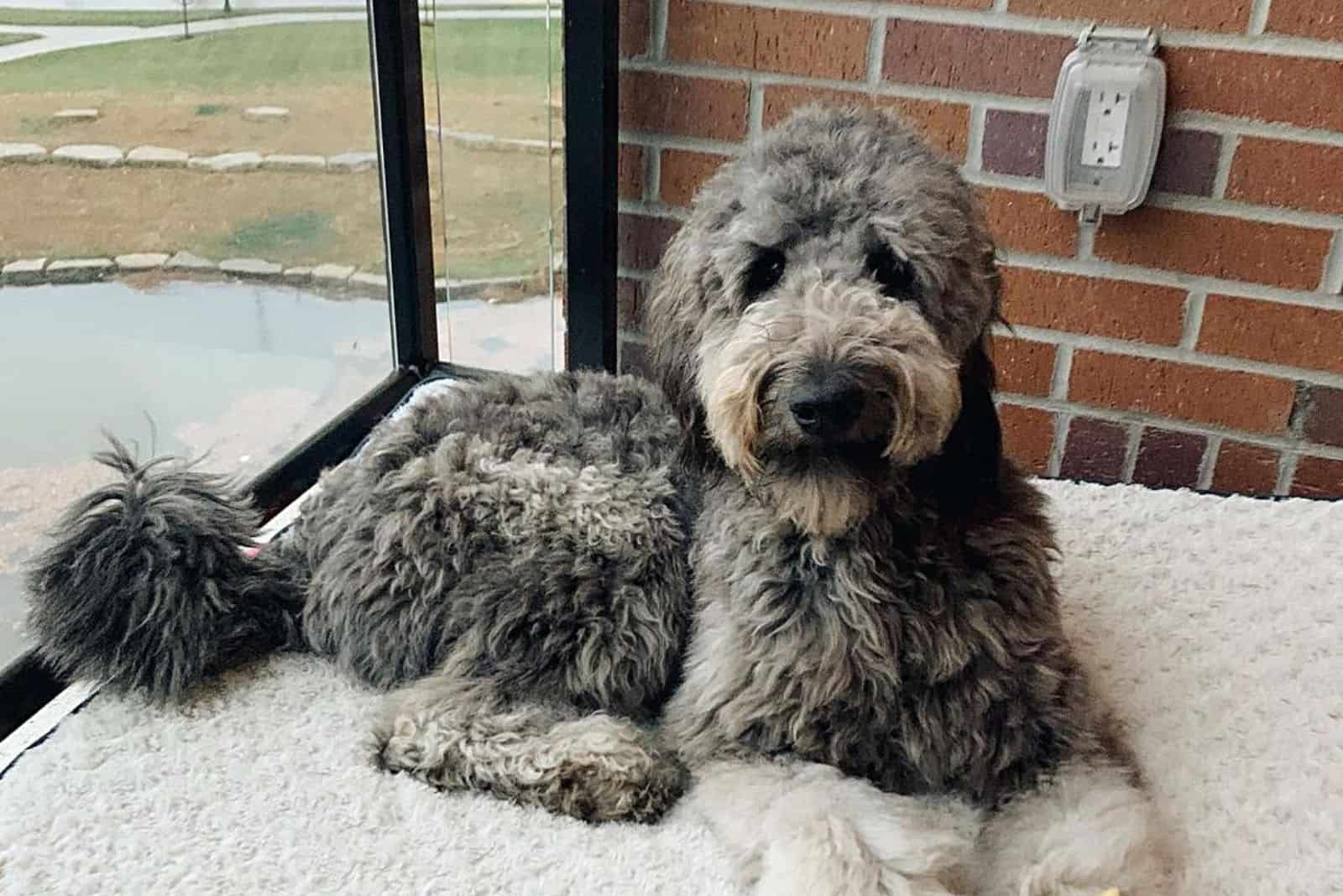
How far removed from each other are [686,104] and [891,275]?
1.14 m

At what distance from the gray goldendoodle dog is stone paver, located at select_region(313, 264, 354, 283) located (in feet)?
2.63


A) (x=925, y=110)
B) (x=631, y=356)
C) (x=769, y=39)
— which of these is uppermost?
(x=769, y=39)

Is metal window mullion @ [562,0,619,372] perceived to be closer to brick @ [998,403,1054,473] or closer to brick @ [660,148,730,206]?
brick @ [660,148,730,206]

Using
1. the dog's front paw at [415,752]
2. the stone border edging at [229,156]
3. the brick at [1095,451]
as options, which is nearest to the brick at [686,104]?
the stone border edging at [229,156]

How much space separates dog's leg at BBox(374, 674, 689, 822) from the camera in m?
1.65

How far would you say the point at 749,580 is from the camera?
5.51ft

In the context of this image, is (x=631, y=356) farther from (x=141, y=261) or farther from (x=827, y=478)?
(x=827, y=478)

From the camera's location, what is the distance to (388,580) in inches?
71.1

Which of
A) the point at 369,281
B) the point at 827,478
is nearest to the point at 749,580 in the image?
the point at 827,478

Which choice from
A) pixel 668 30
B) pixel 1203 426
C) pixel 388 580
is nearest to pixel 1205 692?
pixel 1203 426

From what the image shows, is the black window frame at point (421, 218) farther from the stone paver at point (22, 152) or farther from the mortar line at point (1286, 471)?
the mortar line at point (1286, 471)

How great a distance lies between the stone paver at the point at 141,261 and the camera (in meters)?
2.22

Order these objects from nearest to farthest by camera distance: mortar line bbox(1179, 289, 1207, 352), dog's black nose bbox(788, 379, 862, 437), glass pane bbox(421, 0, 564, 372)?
dog's black nose bbox(788, 379, 862, 437) → mortar line bbox(1179, 289, 1207, 352) → glass pane bbox(421, 0, 564, 372)

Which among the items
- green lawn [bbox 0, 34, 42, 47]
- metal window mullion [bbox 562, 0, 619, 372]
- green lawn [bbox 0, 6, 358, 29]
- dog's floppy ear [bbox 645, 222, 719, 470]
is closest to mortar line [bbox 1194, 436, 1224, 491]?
metal window mullion [bbox 562, 0, 619, 372]
